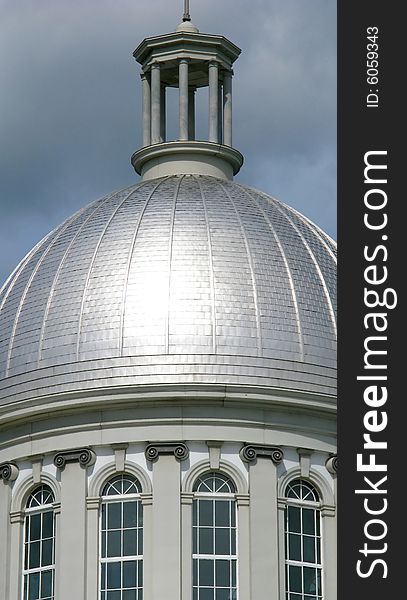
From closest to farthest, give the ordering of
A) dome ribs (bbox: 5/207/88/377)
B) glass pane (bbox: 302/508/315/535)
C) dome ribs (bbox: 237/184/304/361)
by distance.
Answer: glass pane (bbox: 302/508/315/535) → dome ribs (bbox: 237/184/304/361) → dome ribs (bbox: 5/207/88/377)

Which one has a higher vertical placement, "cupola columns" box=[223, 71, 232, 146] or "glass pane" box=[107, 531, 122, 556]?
"cupola columns" box=[223, 71, 232, 146]

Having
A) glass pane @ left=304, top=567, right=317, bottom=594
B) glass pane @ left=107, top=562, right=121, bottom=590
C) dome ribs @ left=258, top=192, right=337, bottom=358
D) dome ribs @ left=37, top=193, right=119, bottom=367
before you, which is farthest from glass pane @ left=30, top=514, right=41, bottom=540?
dome ribs @ left=258, top=192, right=337, bottom=358

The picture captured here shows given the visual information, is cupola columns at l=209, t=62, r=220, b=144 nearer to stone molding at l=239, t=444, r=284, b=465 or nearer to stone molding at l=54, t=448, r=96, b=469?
stone molding at l=239, t=444, r=284, b=465

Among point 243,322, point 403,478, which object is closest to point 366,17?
point 403,478

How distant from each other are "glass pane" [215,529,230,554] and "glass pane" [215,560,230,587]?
12.1 inches

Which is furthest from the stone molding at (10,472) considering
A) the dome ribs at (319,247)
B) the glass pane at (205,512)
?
the dome ribs at (319,247)

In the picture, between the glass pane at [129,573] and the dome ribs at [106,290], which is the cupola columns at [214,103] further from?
the glass pane at [129,573]

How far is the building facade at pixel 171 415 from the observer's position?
66.0 metres

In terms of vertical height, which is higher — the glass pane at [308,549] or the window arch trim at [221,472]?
the window arch trim at [221,472]

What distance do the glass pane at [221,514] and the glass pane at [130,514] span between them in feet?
7.14

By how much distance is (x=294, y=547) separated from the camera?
2628 inches

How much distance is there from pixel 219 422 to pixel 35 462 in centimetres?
530

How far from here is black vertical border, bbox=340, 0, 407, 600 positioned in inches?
2087

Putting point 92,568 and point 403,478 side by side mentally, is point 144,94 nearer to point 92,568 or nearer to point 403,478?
point 92,568
